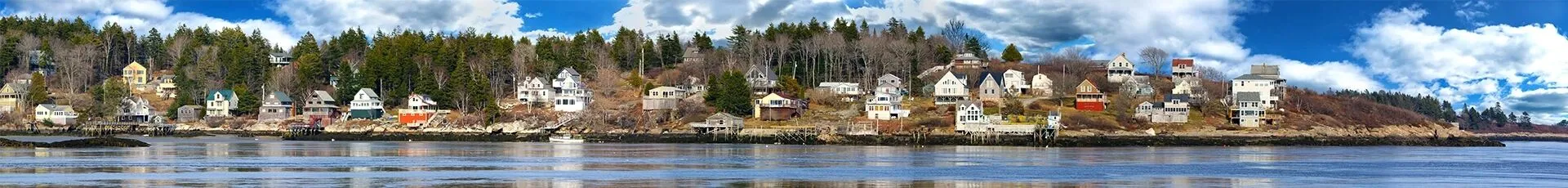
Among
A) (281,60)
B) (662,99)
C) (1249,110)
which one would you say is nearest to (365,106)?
(662,99)

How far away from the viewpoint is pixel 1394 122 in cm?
10138

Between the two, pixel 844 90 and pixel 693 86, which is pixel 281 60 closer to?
pixel 693 86

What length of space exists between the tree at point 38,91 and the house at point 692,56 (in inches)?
1959

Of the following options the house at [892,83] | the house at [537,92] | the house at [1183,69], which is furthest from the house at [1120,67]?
the house at [537,92]

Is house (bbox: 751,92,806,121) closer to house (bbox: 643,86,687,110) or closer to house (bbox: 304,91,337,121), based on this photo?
house (bbox: 643,86,687,110)

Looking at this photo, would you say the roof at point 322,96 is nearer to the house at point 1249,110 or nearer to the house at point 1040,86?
the house at point 1040,86

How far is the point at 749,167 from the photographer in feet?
172

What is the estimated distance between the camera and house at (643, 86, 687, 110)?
105688mm

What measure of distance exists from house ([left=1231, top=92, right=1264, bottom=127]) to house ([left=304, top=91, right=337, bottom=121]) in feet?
202

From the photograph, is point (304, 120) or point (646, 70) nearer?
point (304, 120)

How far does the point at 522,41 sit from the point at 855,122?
52958 millimetres

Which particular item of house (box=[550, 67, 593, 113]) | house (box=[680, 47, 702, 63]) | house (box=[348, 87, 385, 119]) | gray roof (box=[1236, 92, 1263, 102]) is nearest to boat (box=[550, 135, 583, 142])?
house (box=[550, 67, 593, 113])

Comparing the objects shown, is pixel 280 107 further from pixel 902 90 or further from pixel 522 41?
pixel 902 90

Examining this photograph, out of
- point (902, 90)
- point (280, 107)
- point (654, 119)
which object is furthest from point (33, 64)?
point (902, 90)
